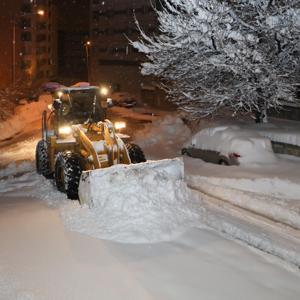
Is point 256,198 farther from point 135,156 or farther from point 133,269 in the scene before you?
point 133,269

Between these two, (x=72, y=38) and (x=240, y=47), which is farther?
(x=72, y=38)

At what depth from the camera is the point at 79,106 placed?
14.3 metres

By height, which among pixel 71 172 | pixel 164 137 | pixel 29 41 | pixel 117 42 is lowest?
pixel 164 137

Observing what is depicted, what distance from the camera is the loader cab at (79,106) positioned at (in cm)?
1411

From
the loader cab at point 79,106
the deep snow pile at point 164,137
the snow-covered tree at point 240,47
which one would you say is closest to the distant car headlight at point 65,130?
the loader cab at point 79,106

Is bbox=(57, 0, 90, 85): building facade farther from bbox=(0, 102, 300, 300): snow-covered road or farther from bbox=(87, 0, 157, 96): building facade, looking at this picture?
bbox=(0, 102, 300, 300): snow-covered road

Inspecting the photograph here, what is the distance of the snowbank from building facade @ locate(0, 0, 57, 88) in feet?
35.1

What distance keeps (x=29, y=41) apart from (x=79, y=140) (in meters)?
56.0

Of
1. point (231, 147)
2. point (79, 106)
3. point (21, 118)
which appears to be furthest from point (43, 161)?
point (21, 118)

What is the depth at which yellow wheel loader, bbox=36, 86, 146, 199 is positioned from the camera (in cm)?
1232

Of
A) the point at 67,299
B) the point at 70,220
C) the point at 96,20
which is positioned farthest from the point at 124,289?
the point at 96,20

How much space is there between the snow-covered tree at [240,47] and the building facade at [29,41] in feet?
101

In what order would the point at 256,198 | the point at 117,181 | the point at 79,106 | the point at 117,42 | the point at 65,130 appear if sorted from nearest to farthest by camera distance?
the point at 117,181, the point at 256,198, the point at 65,130, the point at 79,106, the point at 117,42

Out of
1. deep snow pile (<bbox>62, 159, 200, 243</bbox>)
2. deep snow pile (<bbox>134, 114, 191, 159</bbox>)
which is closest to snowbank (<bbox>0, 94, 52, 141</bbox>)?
deep snow pile (<bbox>134, 114, 191, 159</bbox>)
